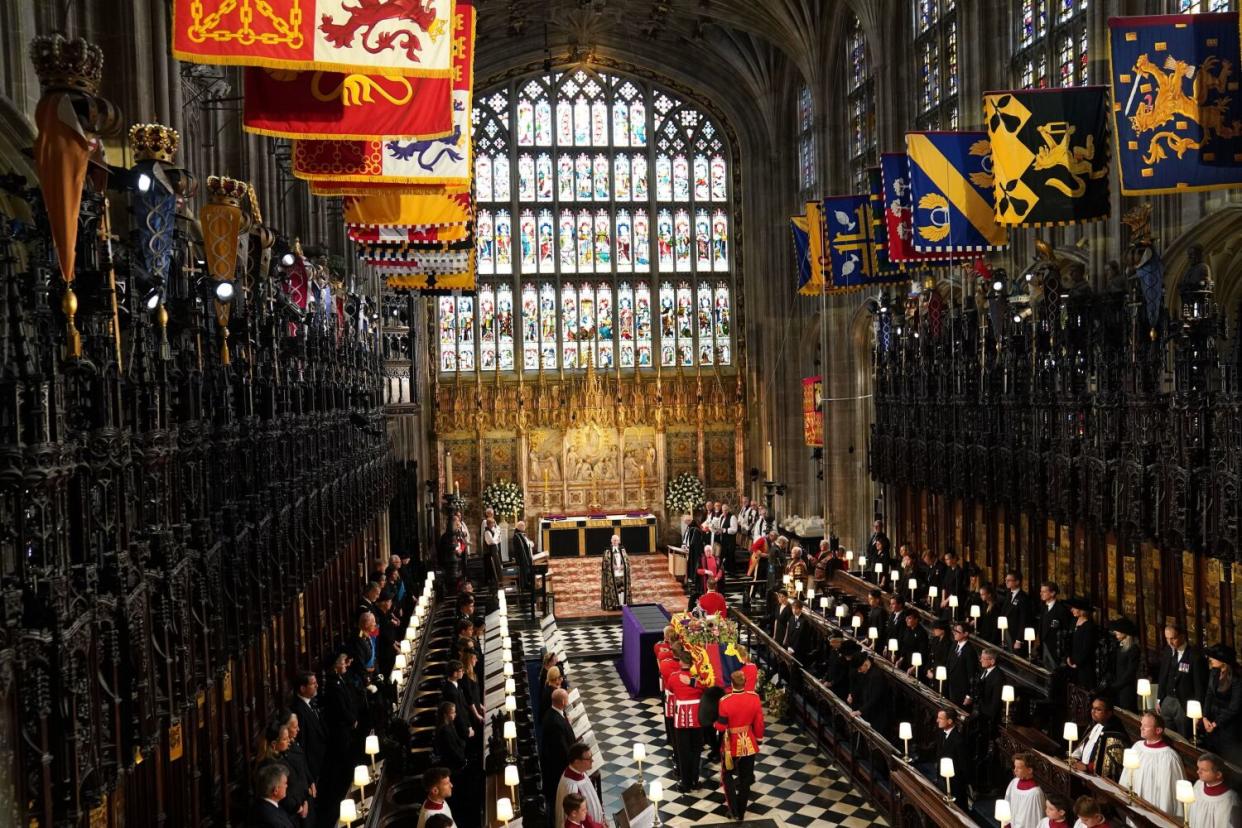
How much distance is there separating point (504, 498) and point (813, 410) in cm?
920

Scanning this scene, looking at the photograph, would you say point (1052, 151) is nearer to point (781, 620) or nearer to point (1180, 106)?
point (1180, 106)

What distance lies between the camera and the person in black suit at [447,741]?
891 centimetres

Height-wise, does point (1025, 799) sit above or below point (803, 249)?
below

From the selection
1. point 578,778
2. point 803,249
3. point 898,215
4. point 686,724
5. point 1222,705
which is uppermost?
point 803,249

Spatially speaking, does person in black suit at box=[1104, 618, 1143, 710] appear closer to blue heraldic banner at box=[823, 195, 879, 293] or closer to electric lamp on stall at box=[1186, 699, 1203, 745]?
electric lamp on stall at box=[1186, 699, 1203, 745]

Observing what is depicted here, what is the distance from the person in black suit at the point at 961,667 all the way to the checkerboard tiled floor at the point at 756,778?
1.63 meters

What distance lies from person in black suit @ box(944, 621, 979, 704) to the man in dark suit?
272 inches

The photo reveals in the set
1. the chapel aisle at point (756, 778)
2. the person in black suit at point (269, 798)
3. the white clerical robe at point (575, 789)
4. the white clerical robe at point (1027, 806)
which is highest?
the person in black suit at point (269, 798)

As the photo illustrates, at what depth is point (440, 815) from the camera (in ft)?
20.8

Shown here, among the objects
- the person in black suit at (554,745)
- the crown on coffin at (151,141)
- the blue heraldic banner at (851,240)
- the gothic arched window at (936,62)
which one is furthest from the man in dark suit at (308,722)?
the gothic arched window at (936,62)

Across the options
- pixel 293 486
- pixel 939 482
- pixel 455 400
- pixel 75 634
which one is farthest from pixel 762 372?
pixel 75 634

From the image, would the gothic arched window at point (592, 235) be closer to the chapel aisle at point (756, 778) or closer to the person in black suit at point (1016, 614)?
the chapel aisle at point (756, 778)

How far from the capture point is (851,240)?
57.6ft

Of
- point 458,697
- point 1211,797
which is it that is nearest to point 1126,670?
point 1211,797
